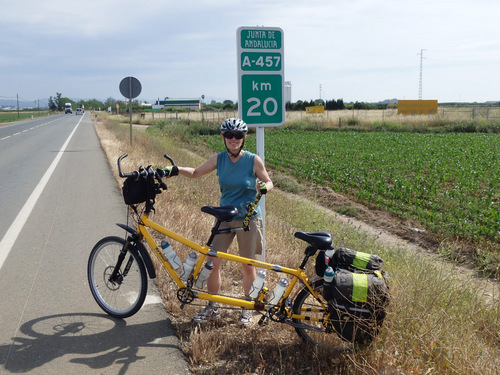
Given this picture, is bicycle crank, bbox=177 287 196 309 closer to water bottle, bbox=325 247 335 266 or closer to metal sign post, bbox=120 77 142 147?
water bottle, bbox=325 247 335 266

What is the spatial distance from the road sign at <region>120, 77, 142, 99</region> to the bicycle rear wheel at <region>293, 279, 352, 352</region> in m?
14.9

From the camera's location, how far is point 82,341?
394 centimetres

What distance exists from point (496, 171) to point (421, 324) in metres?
14.0

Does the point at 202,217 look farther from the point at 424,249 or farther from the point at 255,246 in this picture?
the point at 424,249

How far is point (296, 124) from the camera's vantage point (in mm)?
42938

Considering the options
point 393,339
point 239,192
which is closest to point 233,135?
point 239,192

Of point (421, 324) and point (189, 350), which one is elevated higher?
Answer: point (421, 324)

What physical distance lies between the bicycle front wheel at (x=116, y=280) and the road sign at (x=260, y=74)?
1.81 m

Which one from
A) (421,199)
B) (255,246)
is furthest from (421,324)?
(421,199)


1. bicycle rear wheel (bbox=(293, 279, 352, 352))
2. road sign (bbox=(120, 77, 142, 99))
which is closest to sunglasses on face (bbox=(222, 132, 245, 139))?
bicycle rear wheel (bbox=(293, 279, 352, 352))

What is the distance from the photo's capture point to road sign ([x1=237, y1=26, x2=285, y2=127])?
4.95m

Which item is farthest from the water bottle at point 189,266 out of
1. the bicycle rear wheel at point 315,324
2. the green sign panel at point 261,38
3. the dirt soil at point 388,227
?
the dirt soil at point 388,227

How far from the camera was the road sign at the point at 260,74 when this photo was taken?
195 inches

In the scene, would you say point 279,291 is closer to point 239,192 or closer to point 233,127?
point 239,192
